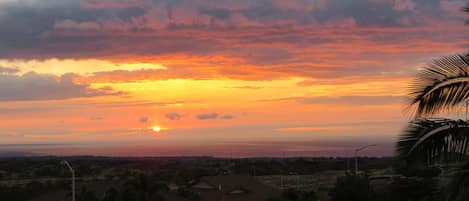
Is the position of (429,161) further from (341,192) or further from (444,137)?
(341,192)

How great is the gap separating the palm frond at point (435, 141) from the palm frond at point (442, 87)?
0.31 meters

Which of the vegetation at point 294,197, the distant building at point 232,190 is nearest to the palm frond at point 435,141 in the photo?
the vegetation at point 294,197

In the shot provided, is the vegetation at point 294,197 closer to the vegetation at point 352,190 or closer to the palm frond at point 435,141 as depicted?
the vegetation at point 352,190

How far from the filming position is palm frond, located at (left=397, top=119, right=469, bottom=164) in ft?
38.0

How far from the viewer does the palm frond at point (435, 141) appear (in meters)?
11.6

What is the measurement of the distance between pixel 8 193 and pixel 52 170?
44.5m

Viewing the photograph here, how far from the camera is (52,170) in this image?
92.2 meters

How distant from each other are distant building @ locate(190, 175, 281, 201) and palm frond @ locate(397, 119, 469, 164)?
4081 cm

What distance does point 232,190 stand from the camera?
55781 mm

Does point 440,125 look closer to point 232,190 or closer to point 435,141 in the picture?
point 435,141

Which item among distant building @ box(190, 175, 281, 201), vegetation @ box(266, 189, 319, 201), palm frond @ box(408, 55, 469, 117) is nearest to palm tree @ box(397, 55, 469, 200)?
palm frond @ box(408, 55, 469, 117)

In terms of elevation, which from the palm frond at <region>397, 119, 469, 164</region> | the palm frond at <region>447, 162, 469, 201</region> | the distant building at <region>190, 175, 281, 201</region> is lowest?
the distant building at <region>190, 175, 281, 201</region>

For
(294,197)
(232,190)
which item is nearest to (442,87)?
(294,197)

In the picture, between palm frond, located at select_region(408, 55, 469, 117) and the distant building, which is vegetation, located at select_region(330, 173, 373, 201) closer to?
the distant building
